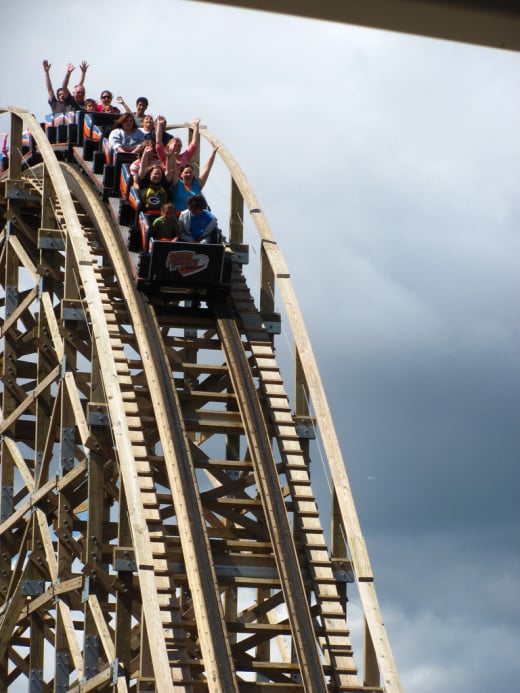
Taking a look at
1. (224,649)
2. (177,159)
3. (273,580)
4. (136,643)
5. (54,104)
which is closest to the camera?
(224,649)

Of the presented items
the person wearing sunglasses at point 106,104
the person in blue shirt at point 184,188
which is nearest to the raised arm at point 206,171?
the person in blue shirt at point 184,188

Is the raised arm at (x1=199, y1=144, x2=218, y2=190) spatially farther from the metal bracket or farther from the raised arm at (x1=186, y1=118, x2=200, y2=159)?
the metal bracket

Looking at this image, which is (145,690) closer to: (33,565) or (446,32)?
(33,565)

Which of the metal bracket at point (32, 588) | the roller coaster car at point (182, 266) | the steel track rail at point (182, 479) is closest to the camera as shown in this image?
the steel track rail at point (182, 479)

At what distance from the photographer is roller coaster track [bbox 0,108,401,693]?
9.11 m

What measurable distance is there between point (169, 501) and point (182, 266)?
197cm

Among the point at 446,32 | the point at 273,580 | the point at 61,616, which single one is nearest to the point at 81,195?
the point at 61,616

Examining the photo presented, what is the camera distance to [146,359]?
10688 millimetres

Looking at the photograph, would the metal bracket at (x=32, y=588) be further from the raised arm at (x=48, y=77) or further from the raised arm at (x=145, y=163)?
the raised arm at (x=48, y=77)

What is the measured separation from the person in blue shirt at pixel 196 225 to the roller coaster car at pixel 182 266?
0.60ft

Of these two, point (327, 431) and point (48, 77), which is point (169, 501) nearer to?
point (327, 431)

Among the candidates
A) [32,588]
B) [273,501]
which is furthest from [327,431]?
[32,588]

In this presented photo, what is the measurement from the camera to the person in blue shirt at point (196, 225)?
36.4ft

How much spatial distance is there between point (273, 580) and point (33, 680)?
3796mm
